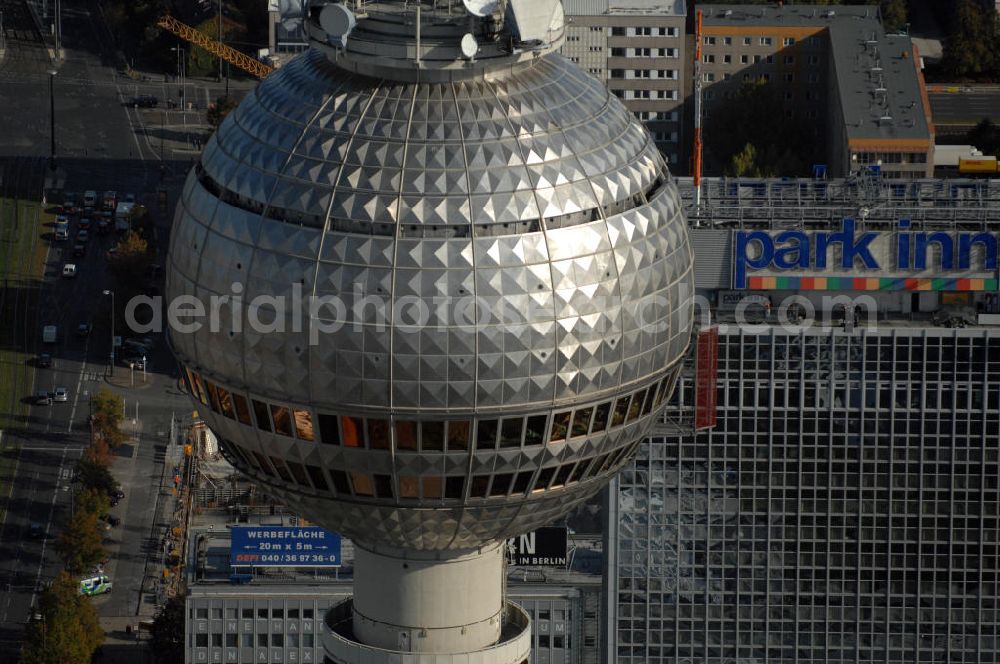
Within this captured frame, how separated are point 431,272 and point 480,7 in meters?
8.06

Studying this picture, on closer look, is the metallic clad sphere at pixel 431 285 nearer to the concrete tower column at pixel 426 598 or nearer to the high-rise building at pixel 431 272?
the high-rise building at pixel 431 272

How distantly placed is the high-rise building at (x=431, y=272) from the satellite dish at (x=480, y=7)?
6 cm

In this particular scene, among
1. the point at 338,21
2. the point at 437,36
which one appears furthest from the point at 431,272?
the point at 338,21

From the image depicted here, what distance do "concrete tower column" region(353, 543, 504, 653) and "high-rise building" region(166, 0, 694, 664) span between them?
2.81 m

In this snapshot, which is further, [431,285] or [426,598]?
[426,598]

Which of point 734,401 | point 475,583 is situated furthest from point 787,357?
point 475,583

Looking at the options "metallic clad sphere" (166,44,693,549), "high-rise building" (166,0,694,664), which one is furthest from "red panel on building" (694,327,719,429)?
"metallic clad sphere" (166,44,693,549)

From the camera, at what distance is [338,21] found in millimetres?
92188

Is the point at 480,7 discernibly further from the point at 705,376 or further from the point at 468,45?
the point at 705,376

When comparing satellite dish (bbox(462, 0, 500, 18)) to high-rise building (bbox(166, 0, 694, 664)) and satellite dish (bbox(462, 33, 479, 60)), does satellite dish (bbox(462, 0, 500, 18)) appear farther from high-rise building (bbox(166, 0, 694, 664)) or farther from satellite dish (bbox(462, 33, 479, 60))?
satellite dish (bbox(462, 33, 479, 60))

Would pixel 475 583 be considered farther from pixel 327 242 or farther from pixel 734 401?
pixel 734 401

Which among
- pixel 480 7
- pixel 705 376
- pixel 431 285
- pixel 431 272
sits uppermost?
pixel 480 7

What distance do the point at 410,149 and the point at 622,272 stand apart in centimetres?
714

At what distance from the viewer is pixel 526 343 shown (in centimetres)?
9031
